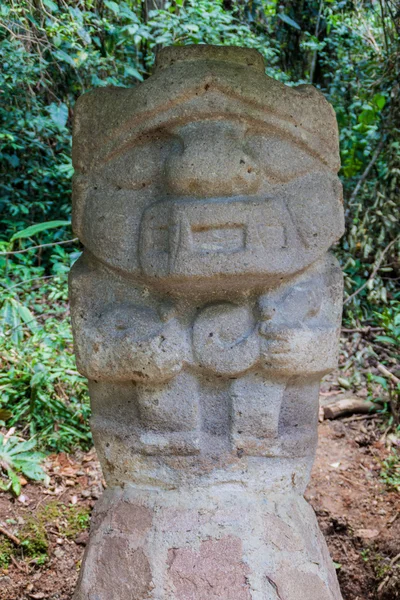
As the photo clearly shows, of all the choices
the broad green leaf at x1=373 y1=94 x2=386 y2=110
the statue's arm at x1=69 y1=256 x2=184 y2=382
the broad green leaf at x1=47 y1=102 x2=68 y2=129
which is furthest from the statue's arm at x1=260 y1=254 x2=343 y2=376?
the broad green leaf at x1=47 y1=102 x2=68 y2=129

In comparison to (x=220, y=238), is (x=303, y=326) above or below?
below

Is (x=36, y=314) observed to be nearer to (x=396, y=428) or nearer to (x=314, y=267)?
(x=396, y=428)

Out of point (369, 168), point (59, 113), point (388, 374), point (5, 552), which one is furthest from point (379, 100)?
point (5, 552)

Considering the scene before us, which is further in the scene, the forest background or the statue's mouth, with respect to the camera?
the forest background

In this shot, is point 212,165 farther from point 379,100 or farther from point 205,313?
point 379,100

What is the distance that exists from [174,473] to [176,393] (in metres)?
0.21

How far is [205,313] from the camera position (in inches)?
62.1

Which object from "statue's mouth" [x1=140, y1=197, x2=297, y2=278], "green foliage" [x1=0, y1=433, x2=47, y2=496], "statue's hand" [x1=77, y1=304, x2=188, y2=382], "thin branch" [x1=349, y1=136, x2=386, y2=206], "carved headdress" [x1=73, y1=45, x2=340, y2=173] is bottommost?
"green foliage" [x1=0, y1=433, x2=47, y2=496]

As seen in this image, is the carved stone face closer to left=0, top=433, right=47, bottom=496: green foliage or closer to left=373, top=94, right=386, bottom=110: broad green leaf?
left=0, top=433, right=47, bottom=496: green foliage

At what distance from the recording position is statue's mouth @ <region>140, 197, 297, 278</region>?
1.48 m

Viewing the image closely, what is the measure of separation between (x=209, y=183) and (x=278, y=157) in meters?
0.20

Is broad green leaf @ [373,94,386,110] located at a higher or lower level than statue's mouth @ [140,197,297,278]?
lower

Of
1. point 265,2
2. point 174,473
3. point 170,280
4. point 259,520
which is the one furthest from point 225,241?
point 265,2

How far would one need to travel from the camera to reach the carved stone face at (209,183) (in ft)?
4.88
